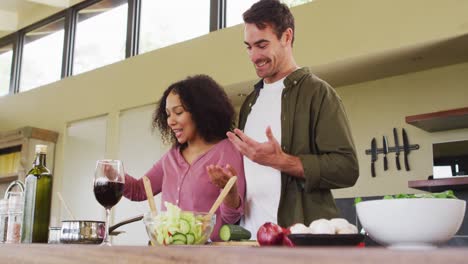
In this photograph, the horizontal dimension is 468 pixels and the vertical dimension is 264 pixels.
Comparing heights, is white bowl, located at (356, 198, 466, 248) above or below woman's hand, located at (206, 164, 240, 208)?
below

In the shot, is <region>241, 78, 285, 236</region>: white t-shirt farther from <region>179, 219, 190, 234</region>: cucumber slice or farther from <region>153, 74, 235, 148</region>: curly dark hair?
<region>179, 219, 190, 234</region>: cucumber slice

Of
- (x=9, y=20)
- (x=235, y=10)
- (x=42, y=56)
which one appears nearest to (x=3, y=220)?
(x=235, y=10)

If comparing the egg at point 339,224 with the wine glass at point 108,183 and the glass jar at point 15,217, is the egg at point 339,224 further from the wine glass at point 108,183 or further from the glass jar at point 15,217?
the glass jar at point 15,217

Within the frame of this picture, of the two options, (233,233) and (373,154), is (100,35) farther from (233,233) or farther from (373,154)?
(233,233)

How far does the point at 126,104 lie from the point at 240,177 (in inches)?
150

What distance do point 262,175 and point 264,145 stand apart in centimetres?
31

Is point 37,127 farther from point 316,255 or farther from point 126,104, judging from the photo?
point 316,255

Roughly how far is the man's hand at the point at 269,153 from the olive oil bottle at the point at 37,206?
1.78 ft

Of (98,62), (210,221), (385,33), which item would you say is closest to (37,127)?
(98,62)

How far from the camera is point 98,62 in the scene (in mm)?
6129

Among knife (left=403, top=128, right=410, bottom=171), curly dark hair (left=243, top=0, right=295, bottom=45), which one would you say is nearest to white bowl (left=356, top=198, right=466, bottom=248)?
curly dark hair (left=243, top=0, right=295, bottom=45)

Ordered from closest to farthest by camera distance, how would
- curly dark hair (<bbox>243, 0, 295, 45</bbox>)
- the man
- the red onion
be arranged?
the red onion < the man < curly dark hair (<bbox>243, 0, 295, 45</bbox>)

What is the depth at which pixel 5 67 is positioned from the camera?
7320 millimetres

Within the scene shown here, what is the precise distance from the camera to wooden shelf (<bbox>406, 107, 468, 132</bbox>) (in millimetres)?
3414
